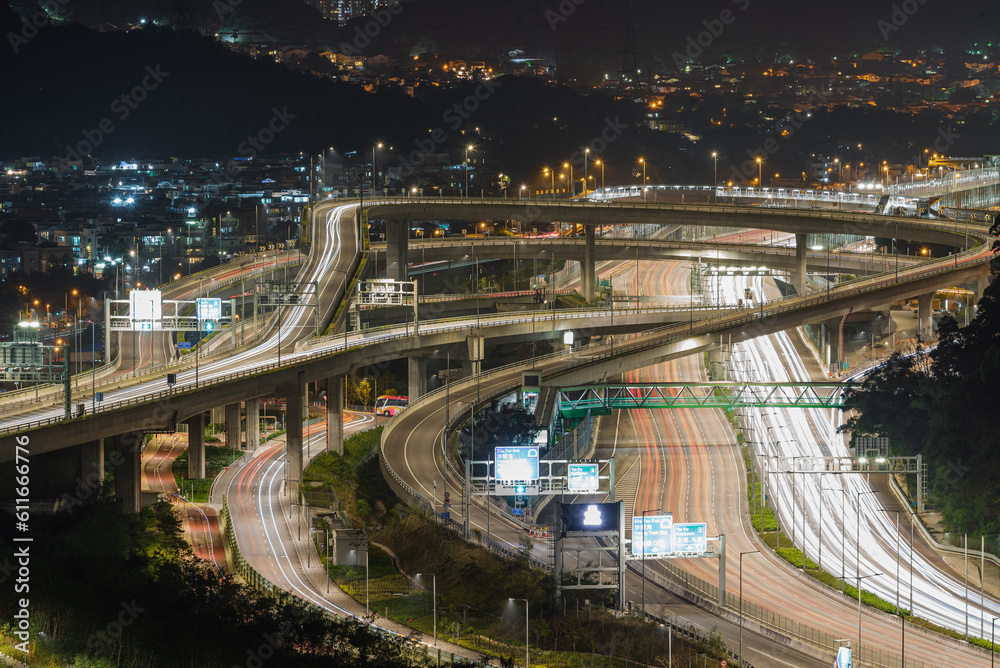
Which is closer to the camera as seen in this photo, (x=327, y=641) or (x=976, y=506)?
(x=327, y=641)

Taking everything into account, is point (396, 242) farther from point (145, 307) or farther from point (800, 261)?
point (145, 307)

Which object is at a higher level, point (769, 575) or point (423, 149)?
point (423, 149)

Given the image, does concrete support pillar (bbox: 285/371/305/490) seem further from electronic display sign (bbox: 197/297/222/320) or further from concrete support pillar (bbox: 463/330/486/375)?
concrete support pillar (bbox: 463/330/486/375)

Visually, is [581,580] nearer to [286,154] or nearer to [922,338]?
[922,338]

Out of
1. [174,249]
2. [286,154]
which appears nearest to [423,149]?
[286,154]

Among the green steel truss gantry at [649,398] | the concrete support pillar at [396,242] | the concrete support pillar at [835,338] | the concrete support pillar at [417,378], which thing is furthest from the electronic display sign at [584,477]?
the concrete support pillar at [396,242]

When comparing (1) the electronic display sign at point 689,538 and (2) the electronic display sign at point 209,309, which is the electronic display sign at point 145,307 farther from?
(1) the electronic display sign at point 689,538
